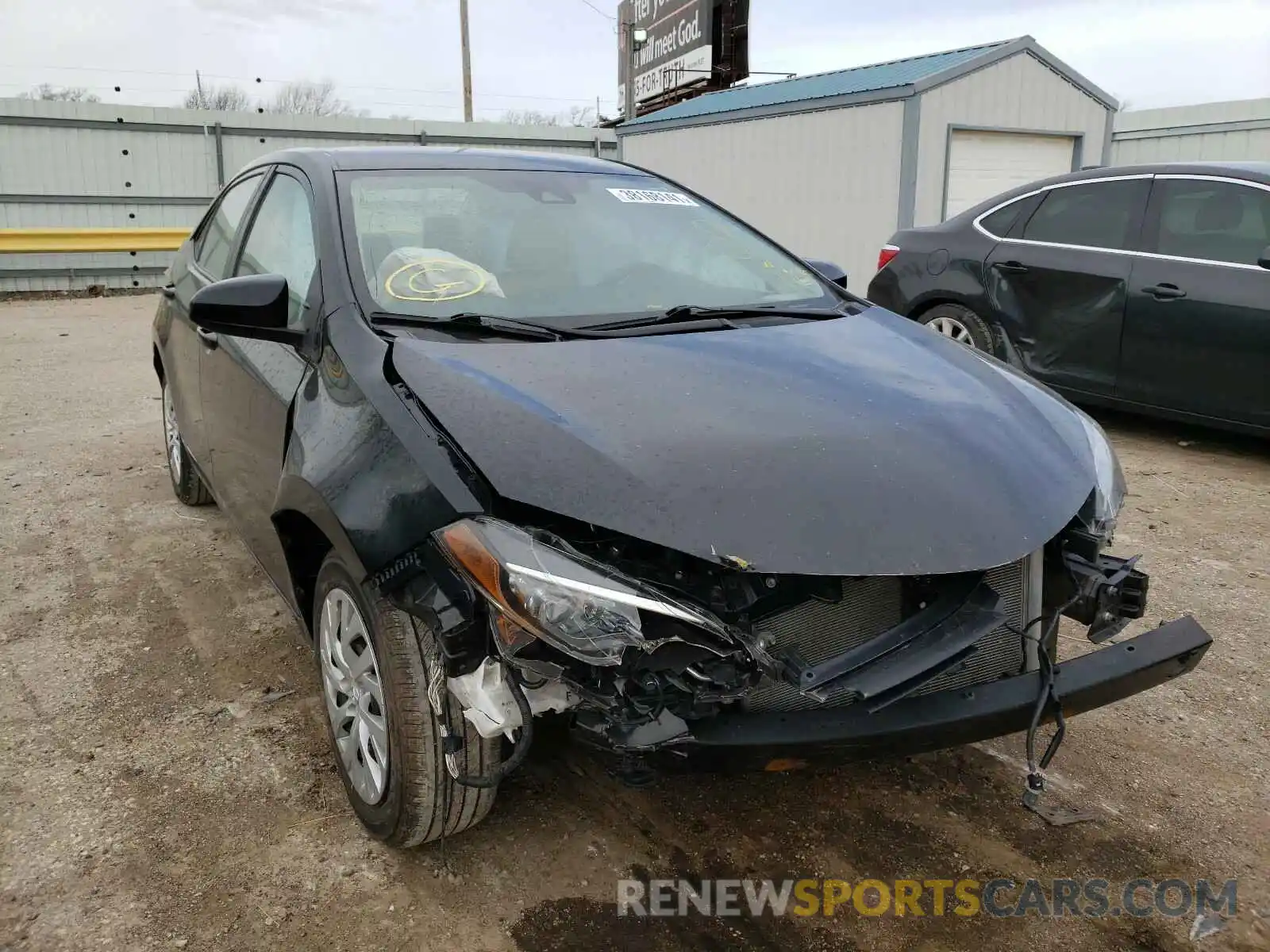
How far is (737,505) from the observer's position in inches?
73.8

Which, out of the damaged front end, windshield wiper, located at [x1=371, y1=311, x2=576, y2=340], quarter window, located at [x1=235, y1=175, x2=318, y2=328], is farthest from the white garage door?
the damaged front end

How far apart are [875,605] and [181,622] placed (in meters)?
A: 2.64

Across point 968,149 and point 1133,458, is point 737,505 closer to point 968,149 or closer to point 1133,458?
point 1133,458

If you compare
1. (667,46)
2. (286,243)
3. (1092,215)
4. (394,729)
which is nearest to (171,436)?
(286,243)

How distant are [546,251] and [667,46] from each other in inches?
894

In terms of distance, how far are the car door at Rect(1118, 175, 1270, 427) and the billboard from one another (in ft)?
57.5

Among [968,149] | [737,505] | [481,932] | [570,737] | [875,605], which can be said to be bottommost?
[481,932]

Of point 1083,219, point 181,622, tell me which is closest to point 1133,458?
point 1083,219

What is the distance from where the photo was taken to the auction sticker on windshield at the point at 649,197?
3338 mm

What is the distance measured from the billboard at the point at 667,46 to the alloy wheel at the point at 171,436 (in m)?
19.0

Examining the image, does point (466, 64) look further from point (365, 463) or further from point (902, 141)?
point (365, 463)

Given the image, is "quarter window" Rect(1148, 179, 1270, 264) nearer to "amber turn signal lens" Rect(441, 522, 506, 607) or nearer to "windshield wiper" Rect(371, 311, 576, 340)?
"windshield wiper" Rect(371, 311, 576, 340)

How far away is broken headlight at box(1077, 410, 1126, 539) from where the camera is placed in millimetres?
2197

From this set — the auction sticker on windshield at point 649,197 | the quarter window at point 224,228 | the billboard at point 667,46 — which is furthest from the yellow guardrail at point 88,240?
the auction sticker on windshield at point 649,197
